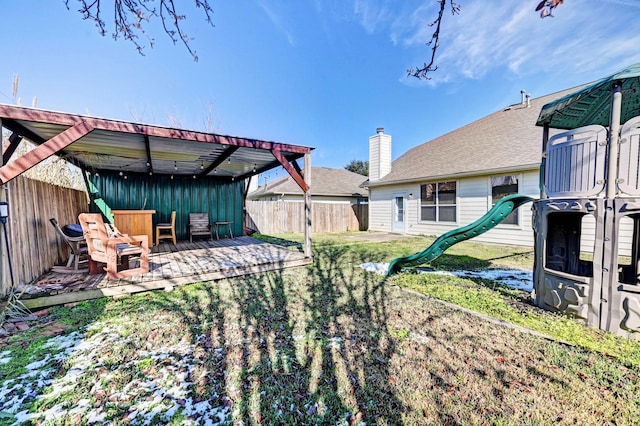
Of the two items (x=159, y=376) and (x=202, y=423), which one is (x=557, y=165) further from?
(x=159, y=376)

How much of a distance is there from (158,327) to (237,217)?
24.9 feet

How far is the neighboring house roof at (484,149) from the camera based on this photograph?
28.6 feet

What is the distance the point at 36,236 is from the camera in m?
4.13

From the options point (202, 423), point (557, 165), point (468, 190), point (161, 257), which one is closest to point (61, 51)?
point (161, 257)

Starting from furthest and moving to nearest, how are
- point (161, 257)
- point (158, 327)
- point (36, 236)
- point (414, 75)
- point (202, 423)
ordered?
point (161, 257) < point (36, 236) < point (158, 327) < point (414, 75) < point (202, 423)

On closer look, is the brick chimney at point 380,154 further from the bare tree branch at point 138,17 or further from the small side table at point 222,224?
the bare tree branch at point 138,17

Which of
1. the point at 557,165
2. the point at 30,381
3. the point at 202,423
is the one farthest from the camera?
the point at 557,165

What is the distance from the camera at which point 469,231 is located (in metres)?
4.58

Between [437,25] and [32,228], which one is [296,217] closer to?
[32,228]

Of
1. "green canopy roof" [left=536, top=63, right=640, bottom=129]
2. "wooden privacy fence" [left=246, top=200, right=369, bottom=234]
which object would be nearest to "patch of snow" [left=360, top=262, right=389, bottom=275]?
"green canopy roof" [left=536, top=63, right=640, bottom=129]

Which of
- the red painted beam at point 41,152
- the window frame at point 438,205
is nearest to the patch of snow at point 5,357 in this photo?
the red painted beam at point 41,152

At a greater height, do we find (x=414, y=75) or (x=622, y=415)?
(x=414, y=75)

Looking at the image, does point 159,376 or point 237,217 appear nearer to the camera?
point 159,376

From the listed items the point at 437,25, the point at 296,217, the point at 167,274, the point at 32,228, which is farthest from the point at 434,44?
the point at 296,217
